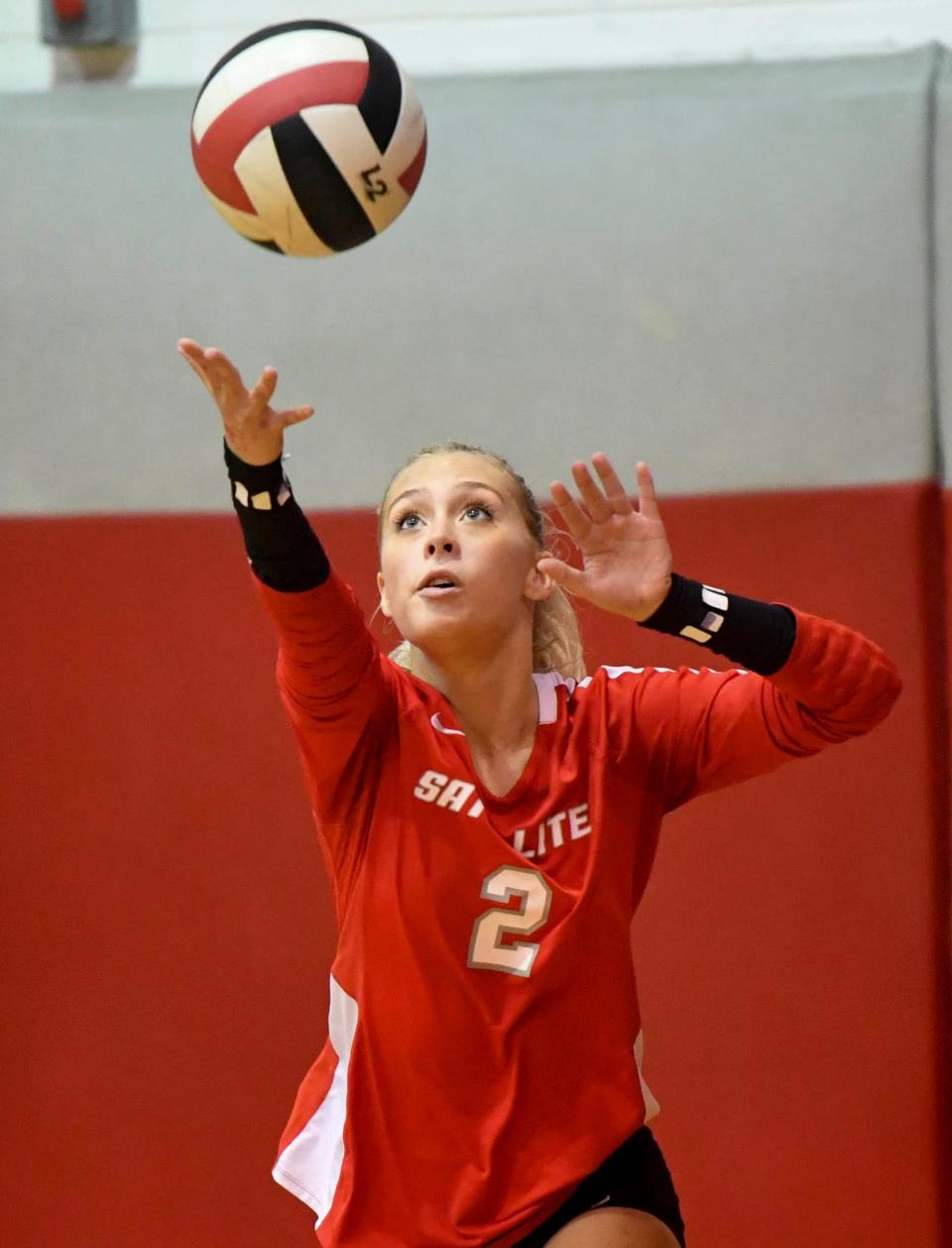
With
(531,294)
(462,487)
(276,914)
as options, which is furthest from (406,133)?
(276,914)

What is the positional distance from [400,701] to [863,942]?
1.74m

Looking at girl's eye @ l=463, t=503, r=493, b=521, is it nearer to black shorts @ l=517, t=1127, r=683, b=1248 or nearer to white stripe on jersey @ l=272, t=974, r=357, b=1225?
white stripe on jersey @ l=272, t=974, r=357, b=1225

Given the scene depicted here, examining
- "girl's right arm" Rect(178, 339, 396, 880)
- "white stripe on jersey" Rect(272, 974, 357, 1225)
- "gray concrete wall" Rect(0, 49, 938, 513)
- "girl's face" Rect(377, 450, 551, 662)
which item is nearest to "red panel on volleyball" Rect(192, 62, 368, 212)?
"girl's right arm" Rect(178, 339, 396, 880)

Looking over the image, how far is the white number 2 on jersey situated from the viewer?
6.95 feet

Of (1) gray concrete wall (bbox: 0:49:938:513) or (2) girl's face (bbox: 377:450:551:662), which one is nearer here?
(2) girl's face (bbox: 377:450:551:662)

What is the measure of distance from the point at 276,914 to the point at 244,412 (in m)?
2.00

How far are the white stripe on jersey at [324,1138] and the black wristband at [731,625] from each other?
0.75 meters

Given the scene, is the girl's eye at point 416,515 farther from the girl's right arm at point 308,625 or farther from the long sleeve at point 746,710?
the long sleeve at point 746,710

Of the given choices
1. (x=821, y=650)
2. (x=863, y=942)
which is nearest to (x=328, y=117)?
(x=821, y=650)

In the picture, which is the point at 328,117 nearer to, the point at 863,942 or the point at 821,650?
the point at 821,650

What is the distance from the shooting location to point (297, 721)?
2.13m

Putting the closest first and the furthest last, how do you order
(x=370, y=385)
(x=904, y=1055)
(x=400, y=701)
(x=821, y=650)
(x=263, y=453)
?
(x=263, y=453), (x=821, y=650), (x=400, y=701), (x=904, y=1055), (x=370, y=385)

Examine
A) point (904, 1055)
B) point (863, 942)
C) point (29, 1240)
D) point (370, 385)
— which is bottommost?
point (29, 1240)

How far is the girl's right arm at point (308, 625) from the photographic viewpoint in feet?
6.25
